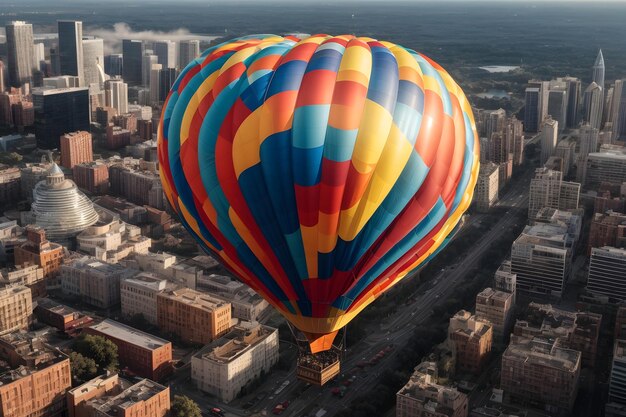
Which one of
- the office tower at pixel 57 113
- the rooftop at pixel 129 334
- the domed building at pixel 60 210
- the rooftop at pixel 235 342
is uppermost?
the office tower at pixel 57 113

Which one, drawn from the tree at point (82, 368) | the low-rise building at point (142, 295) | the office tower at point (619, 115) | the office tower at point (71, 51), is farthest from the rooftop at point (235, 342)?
the office tower at point (71, 51)

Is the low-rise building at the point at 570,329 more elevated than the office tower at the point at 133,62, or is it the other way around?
the office tower at the point at 133,62

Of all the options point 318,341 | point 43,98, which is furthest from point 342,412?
point 43,98

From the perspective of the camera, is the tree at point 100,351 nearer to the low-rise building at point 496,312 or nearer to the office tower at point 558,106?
the low-rise building at point 496,312

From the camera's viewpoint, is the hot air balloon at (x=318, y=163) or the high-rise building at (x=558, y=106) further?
the high-rise building at (x=558, y=106)

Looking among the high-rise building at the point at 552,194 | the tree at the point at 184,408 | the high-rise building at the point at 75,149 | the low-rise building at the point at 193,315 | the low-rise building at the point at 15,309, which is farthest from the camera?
the high-rise building at the point at 75,149
